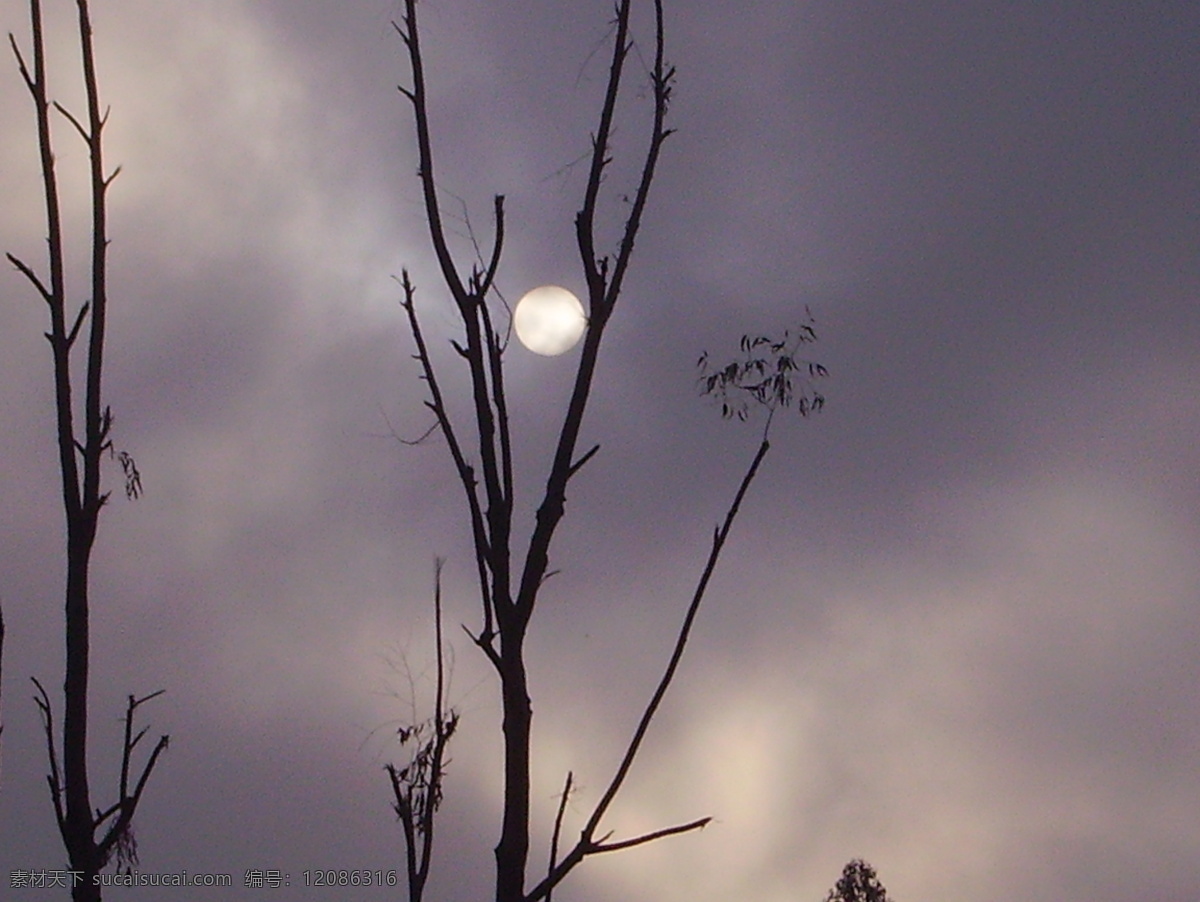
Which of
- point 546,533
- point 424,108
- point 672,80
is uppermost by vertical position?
point 672,80

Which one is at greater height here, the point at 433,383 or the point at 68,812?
the point at 433,383

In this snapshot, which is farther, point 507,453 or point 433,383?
point 433,383

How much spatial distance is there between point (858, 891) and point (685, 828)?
33.5 m

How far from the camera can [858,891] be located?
34562mm

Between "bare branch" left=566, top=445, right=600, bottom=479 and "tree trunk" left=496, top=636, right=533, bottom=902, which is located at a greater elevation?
"bare branch" left=566, top=445, right=600, bottom=479

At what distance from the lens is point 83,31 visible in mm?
5715

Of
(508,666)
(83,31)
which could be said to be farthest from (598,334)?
(83,31)

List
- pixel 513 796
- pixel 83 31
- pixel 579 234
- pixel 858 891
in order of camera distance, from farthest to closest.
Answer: pixel 858 891, pixel 83 31, pixel 579 234, pixel 513 796

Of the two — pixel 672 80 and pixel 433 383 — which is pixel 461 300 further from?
pixel 672 80

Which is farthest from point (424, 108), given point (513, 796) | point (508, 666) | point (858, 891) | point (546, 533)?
point (858, 891)

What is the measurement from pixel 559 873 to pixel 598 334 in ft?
5.00

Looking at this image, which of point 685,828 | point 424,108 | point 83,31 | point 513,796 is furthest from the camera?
point 83,31

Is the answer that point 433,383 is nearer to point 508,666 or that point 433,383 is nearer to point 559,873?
point 508,666

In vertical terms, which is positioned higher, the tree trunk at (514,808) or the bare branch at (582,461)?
the bare branch at (582,461)
